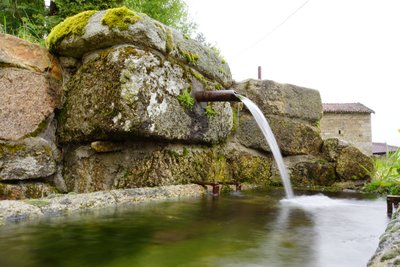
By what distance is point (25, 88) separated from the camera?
429 centimetres

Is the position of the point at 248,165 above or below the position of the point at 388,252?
above

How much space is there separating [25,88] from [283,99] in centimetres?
465

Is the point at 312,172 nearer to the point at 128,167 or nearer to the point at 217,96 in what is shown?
the point at 217,96

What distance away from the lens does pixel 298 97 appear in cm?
714

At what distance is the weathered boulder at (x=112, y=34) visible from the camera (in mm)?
4301

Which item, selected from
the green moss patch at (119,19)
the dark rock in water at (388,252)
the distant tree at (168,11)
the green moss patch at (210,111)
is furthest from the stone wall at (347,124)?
the dark rock in water at (388,252)

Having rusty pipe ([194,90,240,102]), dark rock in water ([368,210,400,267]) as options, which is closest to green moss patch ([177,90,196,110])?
rusty pipe ([194,90,240,102])

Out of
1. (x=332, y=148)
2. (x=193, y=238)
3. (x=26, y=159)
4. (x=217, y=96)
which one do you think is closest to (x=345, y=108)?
(x=332, y=148)

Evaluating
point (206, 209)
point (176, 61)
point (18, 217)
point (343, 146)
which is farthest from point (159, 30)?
point (343, 146)

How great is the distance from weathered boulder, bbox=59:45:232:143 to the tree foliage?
2151 mm

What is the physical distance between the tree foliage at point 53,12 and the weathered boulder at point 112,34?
1.53 m

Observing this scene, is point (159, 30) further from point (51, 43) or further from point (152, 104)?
point (51, 43)

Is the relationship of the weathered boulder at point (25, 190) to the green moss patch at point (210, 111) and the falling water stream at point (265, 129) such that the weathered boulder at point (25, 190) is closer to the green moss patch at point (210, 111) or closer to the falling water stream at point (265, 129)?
the green moss patch at point (210, 111)

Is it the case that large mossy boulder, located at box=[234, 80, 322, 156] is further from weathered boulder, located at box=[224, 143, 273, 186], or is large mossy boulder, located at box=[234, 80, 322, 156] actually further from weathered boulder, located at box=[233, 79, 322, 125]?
weathered boulder, located at box=[224, 143, 273, 186]
